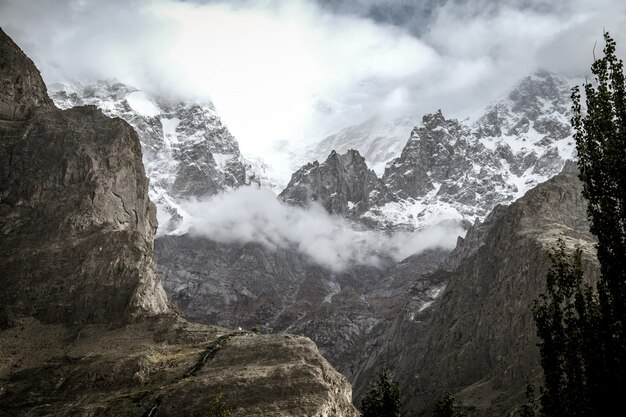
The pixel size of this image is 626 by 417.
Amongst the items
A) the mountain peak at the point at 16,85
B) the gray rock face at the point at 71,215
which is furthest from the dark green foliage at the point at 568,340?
the mountain peak at the point at 16,85

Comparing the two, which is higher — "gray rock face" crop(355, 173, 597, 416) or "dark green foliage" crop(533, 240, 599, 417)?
"gray rock face" crop(355, 173, 597, 416)

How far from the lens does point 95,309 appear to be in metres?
119

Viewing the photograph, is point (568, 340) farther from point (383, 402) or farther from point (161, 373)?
point (161, 373)

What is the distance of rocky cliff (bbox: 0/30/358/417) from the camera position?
8100cm

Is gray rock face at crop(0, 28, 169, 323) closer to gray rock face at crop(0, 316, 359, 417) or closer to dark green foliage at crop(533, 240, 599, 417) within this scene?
gray rock face at crop(0, 316, 359, 417)

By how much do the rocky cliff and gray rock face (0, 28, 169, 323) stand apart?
31 cm

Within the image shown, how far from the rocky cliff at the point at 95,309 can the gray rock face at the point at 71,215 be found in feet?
1.00

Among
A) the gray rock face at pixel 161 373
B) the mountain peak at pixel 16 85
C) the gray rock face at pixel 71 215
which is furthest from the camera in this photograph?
the mountain peak at pixel 16 85

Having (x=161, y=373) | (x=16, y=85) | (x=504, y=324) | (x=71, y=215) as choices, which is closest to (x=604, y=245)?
(x=161, y=373)

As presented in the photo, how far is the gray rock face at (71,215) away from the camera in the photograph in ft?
393

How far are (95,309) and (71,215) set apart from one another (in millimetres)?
28410

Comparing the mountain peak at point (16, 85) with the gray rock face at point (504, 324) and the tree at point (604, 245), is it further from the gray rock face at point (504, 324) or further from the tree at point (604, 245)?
the tree at point (604, 245)

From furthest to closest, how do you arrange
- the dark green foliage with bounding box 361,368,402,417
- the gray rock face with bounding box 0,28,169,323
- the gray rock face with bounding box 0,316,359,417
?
the gray rock face with bounding box 0,28,169,323 < the dark green foliage with bounding box 361,368,402,417 < the gray rock face with bounding box 0,316,359,417

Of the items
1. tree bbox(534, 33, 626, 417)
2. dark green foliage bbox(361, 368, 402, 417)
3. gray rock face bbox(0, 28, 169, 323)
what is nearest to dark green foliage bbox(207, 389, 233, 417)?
dark green foliage bbox(361, 368, 402, 417)
